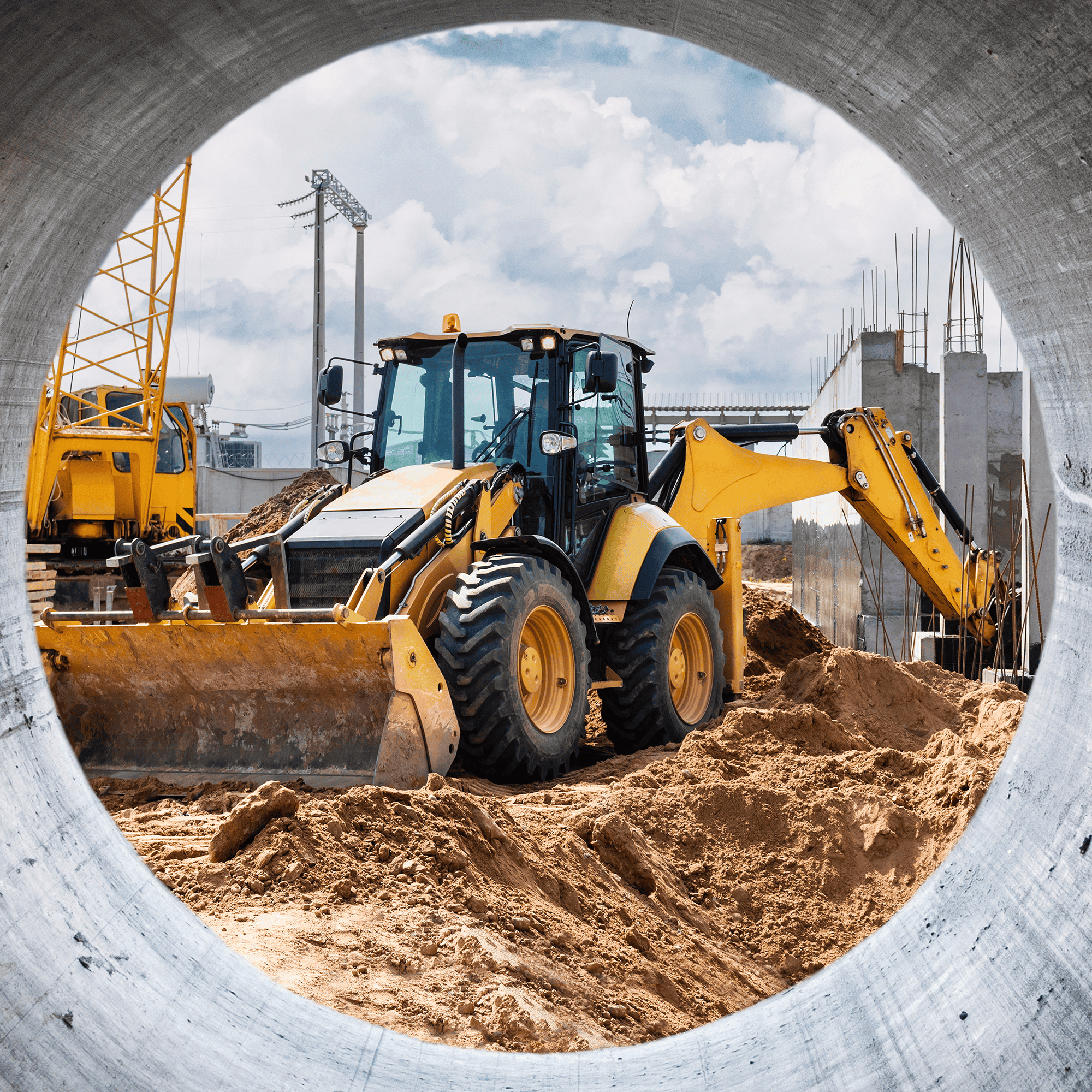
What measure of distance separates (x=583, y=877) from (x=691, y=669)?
3.75 meters

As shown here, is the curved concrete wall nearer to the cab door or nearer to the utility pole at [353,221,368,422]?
the cab door

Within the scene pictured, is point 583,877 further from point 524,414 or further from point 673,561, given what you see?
point 673,561

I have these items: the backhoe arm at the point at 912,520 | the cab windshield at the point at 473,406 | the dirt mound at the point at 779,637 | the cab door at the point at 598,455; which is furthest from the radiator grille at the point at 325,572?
the dirt mound at the point at 779,637

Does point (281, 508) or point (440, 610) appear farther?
point (281, 508)

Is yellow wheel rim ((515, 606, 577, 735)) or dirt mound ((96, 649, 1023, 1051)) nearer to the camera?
dirt mound ((96, 649, 1023, 1051))

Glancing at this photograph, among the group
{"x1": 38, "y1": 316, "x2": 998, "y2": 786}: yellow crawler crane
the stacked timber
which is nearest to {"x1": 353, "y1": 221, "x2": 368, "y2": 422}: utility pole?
the stacked timber

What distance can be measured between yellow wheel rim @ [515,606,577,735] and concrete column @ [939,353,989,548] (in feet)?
17.6

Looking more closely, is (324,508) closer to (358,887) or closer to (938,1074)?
(358,887)

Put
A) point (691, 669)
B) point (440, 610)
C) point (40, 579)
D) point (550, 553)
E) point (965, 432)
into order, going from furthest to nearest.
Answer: point (40, 579) → point (965, 432) → point (691, 669) → point (550, 553) → point (440, 610)

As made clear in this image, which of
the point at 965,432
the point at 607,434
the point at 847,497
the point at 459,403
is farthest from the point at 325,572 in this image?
the point at 965,432

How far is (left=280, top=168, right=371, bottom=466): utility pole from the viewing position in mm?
22344

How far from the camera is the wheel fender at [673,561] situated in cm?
720

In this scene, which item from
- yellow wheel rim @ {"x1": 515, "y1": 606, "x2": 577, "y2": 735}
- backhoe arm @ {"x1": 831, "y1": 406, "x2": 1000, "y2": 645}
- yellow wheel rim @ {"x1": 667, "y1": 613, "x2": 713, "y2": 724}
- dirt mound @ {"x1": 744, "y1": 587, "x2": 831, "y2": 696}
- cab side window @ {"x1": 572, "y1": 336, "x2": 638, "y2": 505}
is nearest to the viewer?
yellow wheel rim @ {"x1": 515, "y1": 606, "x2": 577, "y2": 735}

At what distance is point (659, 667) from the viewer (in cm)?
697
